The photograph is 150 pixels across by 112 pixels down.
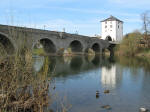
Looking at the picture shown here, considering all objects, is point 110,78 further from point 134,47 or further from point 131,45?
point 134,47

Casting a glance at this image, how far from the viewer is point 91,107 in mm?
7492

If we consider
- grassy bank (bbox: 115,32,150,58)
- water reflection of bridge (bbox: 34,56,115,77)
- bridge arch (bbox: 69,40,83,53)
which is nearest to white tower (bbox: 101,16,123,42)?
bridge arch (bbox: 69,40,83,53)

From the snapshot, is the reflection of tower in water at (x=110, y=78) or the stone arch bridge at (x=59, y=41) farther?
the stone arch bridge at (x=59, y=41)

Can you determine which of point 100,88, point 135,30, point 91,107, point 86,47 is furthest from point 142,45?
point 91,107

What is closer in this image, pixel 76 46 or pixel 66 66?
pixel 66 66

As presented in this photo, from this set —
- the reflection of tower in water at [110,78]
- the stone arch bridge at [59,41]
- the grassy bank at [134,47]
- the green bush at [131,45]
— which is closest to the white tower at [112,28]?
the stone arch bridge at [59,41]

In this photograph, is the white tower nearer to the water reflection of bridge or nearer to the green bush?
the green bush

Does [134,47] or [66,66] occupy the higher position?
[134,47]

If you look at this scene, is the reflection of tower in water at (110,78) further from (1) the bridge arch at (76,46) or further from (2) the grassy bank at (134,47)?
(1) the bridge arch at (76,46)

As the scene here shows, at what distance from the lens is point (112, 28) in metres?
65.2

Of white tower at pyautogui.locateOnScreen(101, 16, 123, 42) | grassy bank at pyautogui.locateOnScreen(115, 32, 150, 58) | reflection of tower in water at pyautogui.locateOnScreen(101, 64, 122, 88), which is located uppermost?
white tower at pyautogui.locateOnScreen(101, 16, 123, 42)

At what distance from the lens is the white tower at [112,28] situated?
65.1m

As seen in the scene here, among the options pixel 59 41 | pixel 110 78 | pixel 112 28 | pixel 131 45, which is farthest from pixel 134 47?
pixel 110 78

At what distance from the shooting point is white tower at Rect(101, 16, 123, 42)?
65.1 meters
